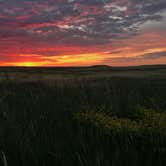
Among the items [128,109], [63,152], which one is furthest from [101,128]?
[128,109]

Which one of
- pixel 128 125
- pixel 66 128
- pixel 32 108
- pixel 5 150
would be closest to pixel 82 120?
pixel 66 128

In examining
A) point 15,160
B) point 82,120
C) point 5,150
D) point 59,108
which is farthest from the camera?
point 59,108

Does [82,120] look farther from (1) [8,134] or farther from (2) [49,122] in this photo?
(1) [8,134]

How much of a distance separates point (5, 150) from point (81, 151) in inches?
36.3

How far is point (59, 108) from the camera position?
4926 mm

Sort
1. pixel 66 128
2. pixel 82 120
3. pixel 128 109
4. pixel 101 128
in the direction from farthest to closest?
1. pixel 128 109
2. pixel 82 120
3. pixel 66 128
4. pixel 101 128

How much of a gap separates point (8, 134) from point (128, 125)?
1688 mm

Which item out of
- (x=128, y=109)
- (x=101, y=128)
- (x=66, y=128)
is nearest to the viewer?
(x=101, y=128)

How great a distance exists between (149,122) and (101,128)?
708 mm

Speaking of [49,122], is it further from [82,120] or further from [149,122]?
[149,122]

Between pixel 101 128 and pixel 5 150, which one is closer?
pixel 5 150

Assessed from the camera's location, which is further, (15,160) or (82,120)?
(82,120)

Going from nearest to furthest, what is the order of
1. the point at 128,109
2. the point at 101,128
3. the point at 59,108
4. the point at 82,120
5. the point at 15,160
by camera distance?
1. the point at 15,160
2. the point at 101,128
3. the point at 82,120
4. the point at 128,109
5. the point at 59,108

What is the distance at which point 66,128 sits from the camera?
346 cm
